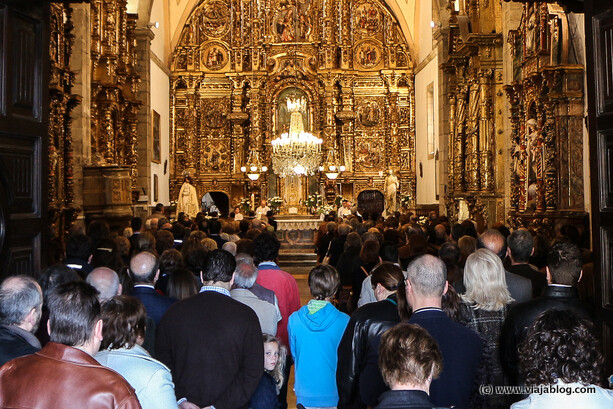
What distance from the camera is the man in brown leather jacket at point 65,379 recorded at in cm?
280

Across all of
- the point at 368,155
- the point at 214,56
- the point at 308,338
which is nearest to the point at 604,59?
the point at 308,338

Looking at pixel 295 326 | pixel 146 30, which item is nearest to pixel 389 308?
pixel 295 326

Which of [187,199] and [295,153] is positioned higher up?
[295,153]

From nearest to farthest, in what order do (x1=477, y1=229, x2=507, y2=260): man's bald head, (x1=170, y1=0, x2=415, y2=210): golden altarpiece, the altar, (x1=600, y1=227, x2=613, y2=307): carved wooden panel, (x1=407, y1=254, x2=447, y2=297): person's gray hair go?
(x1=407, y1=254, x2=447, y2=297): person's gray hair, (x1=600, y1=227, x2=613, y2=307): carved wooden panel, (x1=477, y1=229, x2=507, y2=260): man's bald head, the altar, (x1=170, y1=0, x2=415, y2=210): golden altarpiece

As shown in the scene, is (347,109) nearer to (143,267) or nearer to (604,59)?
(604,59)

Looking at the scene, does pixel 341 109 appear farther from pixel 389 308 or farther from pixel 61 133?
pixel 389 308

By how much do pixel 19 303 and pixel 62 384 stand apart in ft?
3.91

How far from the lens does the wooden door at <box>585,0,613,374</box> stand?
5.46 m

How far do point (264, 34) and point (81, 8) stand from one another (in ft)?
53.5

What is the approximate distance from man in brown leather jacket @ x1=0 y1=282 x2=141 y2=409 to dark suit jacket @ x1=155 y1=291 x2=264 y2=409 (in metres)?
1.33

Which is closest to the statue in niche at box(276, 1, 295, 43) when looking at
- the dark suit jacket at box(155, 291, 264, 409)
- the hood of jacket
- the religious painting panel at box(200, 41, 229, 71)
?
the religious painting panel at box(200, 41, 229, 71)

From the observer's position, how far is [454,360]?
3.79 meters

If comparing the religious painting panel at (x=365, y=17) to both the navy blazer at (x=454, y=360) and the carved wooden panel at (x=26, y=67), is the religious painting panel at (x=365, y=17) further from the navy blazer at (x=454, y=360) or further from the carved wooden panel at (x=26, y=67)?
the navy blazer at (x=454, y=360)

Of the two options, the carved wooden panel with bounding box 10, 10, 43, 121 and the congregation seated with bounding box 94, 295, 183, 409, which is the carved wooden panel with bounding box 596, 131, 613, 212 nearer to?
the congregation seated with bounding box 94, 295, 183, 409
